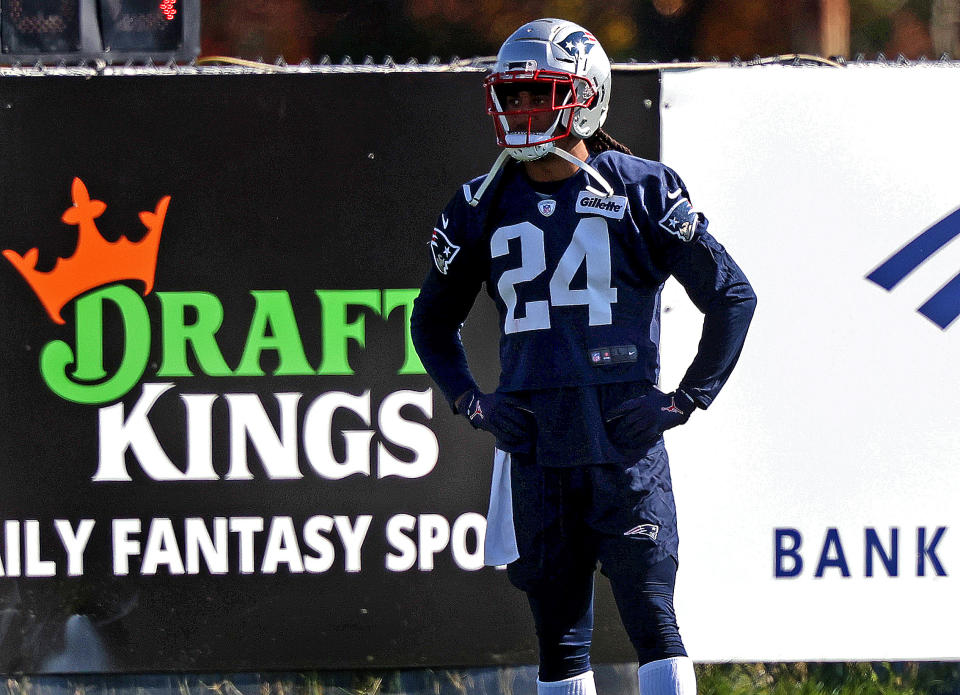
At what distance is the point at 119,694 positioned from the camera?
3307 millimetres

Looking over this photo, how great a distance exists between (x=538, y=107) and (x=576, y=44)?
0.17 metres

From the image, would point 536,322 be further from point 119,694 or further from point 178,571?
point 119,694

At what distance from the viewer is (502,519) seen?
8.90ft

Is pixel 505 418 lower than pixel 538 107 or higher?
lower

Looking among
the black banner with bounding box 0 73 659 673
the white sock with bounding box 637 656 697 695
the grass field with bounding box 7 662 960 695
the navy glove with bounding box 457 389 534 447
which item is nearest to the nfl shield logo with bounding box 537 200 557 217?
the navy glove with bounding box 457 389 534 447

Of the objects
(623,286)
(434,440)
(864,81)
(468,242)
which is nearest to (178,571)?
(434,440)

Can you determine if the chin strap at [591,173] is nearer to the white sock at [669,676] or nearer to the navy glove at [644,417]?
the navy glove at [644,417]

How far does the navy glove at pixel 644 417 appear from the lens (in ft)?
8.35

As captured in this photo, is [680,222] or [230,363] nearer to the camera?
[680,222]

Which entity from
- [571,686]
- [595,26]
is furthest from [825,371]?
[595,26]

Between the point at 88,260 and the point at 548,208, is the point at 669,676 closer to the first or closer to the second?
the point at 548,208

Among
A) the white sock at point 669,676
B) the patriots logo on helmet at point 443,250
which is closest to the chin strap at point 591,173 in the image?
the patriots logo on helmet at point 443,250

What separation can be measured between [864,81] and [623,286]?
1.16m

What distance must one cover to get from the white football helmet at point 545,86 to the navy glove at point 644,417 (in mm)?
589
